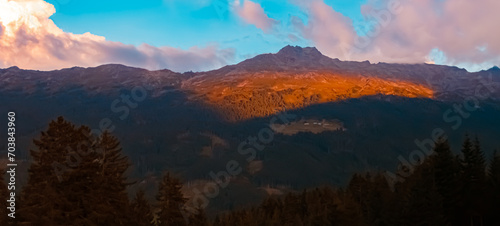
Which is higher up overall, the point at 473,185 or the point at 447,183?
the point at 447,183

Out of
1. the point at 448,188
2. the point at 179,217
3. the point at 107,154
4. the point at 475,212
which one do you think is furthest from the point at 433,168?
the point at 107,154

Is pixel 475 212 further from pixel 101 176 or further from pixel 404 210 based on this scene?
pixel 101 176

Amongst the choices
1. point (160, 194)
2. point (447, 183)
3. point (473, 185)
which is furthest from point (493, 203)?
point (160, 194)

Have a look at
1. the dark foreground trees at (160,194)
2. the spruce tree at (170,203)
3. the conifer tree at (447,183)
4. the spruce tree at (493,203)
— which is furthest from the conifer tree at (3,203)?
the spruce tree at (493,203)

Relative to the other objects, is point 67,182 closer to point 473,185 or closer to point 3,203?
point 3,203

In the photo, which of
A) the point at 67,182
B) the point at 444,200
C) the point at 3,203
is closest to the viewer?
the point at 67,182

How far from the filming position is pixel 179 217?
59.6 meters

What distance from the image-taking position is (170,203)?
6116 cm

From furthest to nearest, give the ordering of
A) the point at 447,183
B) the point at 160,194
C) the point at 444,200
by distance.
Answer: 1. the point at 447,183
2. the point at 444,200
3. the point at 160,194

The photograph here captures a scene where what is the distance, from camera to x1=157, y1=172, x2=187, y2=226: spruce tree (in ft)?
196

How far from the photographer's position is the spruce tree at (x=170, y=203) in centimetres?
5972

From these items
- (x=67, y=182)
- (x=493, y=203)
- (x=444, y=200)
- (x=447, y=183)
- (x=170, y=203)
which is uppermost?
(x=67, y=182)

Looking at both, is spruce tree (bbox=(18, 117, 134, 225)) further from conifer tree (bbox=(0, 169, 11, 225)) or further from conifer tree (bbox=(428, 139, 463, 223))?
conifer tree (bbox=(428, 139, 463, 223))

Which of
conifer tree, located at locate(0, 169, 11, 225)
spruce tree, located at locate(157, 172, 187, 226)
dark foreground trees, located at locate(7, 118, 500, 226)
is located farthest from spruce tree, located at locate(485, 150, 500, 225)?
conifer tree, located at locate(0, 169, 11, 225)
